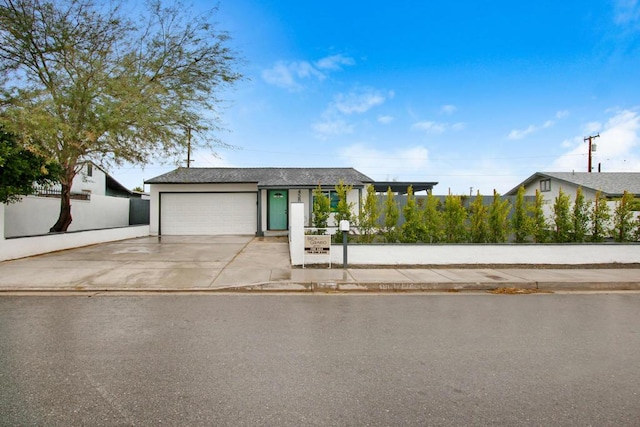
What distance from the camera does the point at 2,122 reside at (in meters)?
8.77

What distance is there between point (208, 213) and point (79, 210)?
19.3ft

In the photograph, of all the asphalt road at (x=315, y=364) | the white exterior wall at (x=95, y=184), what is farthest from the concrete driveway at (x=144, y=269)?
the white exterior wall at (x=95, y=184)

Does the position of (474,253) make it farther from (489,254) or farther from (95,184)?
(95,184)

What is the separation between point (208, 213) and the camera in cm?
1827

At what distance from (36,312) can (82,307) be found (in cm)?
57

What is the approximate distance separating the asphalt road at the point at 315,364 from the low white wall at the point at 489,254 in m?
3.52

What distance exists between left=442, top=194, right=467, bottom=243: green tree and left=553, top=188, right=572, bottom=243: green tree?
276 cm

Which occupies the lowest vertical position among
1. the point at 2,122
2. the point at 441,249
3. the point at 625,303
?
the point at 625,303

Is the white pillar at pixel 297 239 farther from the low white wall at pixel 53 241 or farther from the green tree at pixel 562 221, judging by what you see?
the low white wall at pixel 53 241

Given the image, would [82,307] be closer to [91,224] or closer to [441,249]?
[441,249]

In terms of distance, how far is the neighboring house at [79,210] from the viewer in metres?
12.1

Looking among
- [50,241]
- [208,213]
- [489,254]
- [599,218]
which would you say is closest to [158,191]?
[208,213]

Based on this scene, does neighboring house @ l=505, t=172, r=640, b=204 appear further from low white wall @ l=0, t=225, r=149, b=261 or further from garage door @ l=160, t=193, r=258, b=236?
low white wall @ l=0, t=225, r=149, b=261

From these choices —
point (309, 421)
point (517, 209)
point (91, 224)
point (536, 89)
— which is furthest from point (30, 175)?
point (536, 89)
